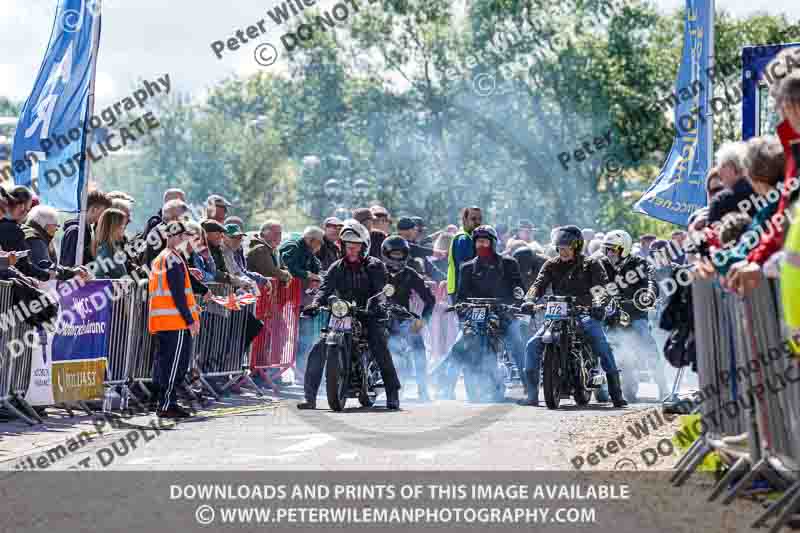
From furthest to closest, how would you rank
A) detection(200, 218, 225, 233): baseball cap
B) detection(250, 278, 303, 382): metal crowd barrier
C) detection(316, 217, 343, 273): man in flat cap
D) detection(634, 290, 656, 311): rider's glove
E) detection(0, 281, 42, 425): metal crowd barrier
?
detection(316, 217, 343, 273): man in flat cap → detection(250, 278, 303, 382): metal crowd barrier → detection(634, 290, 656, 311): rider's glove → detection(200, 218, 225, 233): baseball cap → detection(0, 281, 42, 425): metal crowd barrier

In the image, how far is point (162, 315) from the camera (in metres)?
14.6

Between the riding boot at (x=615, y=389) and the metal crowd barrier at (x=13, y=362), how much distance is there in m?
6.26

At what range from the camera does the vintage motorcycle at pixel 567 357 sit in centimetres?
1630

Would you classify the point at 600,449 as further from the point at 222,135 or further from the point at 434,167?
the point at 222,135

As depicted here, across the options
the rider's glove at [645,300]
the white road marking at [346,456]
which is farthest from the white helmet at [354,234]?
the white road marking at [346,456]

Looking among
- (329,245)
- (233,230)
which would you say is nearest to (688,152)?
(233,230)

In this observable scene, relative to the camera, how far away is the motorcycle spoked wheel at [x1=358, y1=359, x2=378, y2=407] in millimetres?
15891

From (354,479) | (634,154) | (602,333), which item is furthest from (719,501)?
(634,154)

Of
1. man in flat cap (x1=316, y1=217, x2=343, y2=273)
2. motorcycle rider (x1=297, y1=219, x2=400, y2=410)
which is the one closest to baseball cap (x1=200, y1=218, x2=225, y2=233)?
motorcycle rider (x1=297, y1=219, x2=400, y2=410)

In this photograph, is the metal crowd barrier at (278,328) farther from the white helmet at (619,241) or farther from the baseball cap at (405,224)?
the white helmet at (619,241)

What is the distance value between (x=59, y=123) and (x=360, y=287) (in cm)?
359

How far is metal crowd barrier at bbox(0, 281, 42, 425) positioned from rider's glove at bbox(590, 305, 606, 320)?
619cm

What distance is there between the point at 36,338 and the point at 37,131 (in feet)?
9.90

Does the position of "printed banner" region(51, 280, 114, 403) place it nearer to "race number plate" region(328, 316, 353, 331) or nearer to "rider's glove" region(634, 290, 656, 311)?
"race number plate" region(328, 316, 353, 331)
